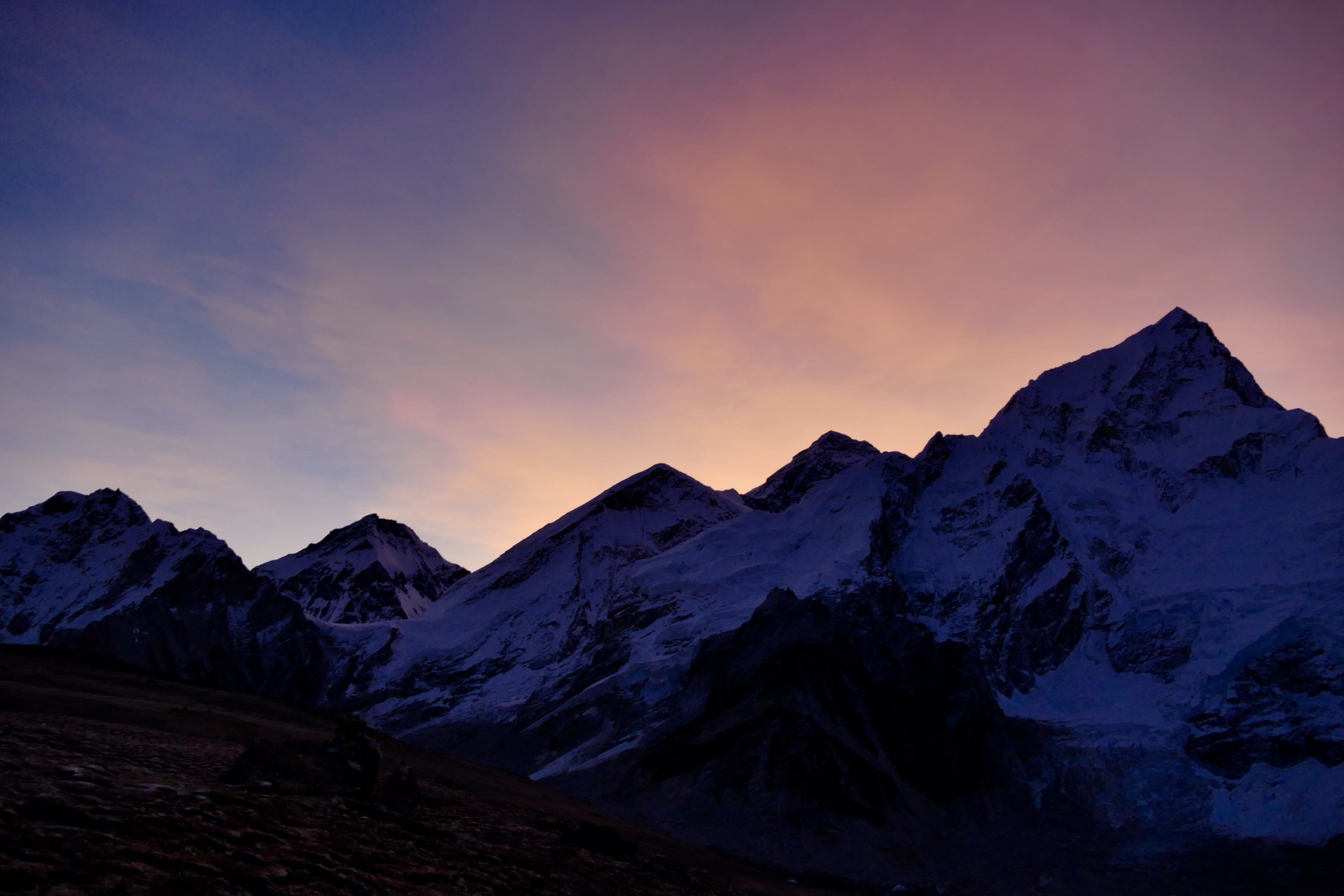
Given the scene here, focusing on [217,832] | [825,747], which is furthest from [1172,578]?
[217,832]

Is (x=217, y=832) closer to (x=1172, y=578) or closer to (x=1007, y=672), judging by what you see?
(x=1007, y=672)

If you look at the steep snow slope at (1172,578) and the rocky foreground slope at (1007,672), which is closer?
the rocky foreground slope at (1007,672)

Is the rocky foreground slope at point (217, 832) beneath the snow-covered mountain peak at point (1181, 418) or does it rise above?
beneath

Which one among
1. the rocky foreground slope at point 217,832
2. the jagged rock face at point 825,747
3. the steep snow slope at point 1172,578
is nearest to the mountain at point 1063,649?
the steep snow slope at point 1172,578

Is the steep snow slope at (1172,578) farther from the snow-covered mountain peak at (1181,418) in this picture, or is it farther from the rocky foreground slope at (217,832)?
the rocky foreground slope at (217,832)

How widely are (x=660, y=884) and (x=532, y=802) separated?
27.2m

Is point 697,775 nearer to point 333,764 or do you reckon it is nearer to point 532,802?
point 532,802

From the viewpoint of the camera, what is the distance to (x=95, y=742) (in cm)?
3169

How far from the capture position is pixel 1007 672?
159125mm

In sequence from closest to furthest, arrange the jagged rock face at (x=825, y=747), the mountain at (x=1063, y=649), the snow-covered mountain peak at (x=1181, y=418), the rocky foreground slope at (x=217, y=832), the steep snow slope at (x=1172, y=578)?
the rocky foreground slope at (x=217, y=832) < the jagged rock face at (x=825, y=747) < the mountain at (x=1063, y=649) < the steep snow slope at (x=1172, y=578) < the snow-covered mountain peak at (x=1181, y=418)

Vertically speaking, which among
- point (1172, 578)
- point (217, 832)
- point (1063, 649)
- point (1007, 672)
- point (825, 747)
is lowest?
point (825, 747)

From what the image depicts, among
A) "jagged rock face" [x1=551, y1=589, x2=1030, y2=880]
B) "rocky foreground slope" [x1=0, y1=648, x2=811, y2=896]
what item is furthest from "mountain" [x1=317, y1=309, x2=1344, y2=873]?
"rocky foreground slope" [x1=0, y1=648, x2=811, y2=896]

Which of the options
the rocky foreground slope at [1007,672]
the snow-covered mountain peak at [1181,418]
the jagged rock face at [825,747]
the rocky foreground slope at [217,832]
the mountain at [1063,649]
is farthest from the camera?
the snow-covered mountain peak at [1181,418]

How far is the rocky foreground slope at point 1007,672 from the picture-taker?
11931 centimetres
